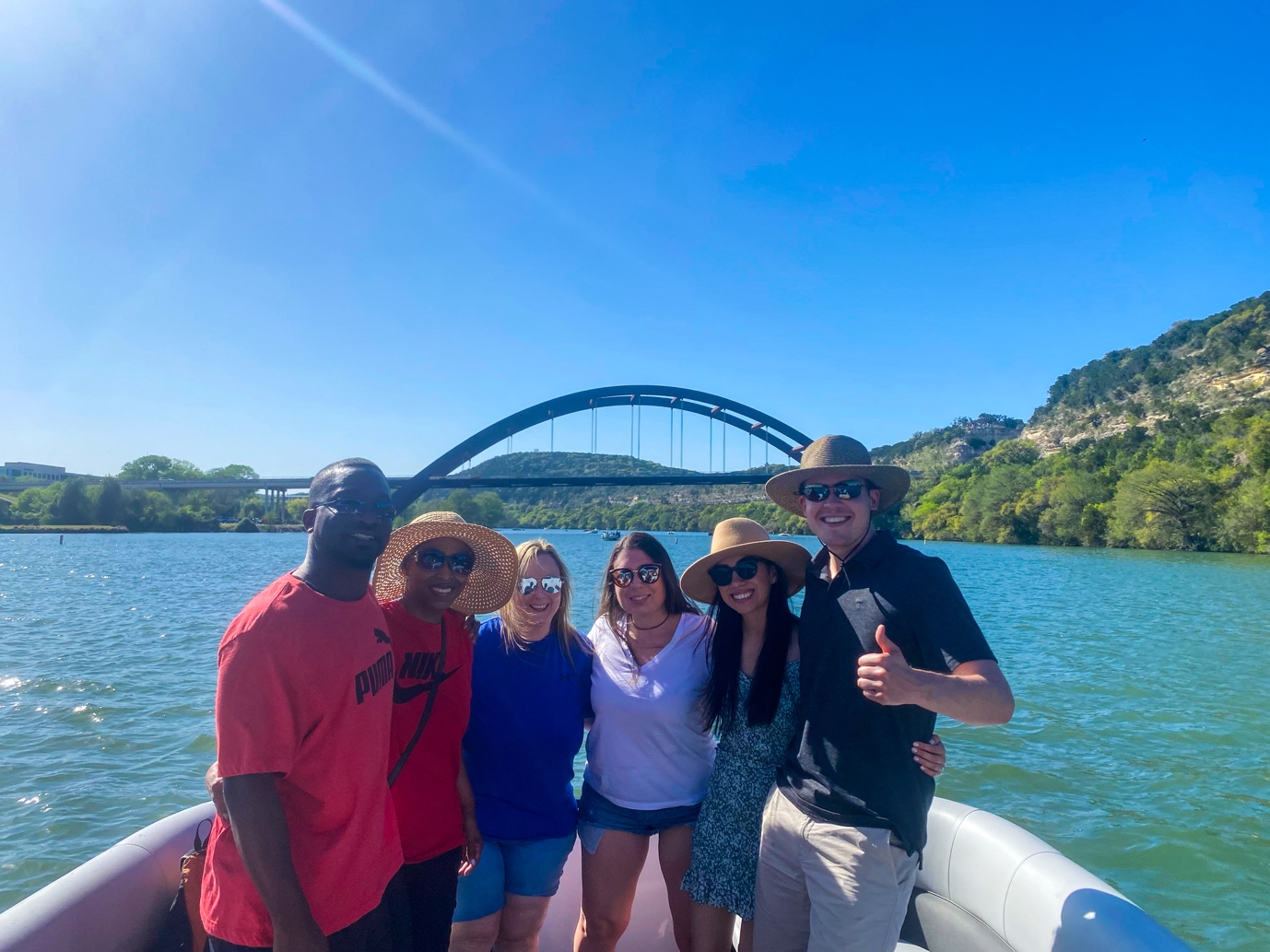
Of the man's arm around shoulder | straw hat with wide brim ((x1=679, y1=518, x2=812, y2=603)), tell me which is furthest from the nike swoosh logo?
straw hat with wide brim ((x1=679, y1=518, x2=812, y2=603))

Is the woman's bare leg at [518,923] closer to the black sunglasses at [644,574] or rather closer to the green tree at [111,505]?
the black sunglasses at [644,574]

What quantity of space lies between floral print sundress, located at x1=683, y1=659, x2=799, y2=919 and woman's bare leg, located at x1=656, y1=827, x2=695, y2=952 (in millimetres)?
116

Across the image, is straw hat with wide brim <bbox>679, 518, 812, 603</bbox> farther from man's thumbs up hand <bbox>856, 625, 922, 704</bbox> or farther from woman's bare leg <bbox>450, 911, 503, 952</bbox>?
woman's bare leg <bbox>450, 911, 503, 952</bbox>

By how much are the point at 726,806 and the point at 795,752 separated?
37 centimetres

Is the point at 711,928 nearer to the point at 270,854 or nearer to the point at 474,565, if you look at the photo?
the point at 474,565

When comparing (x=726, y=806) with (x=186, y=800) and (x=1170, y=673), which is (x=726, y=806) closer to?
(x=186, y=800)

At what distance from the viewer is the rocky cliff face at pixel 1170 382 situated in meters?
82.0

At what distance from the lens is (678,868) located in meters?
2.78

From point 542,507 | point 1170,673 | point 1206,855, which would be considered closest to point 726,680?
point 1206,855

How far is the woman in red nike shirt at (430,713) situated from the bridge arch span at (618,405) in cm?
4672

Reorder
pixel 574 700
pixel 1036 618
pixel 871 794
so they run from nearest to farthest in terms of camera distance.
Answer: pixel 871 794, pixel 574 700, pixel 1036 618

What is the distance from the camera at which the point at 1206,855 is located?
625 centimetres

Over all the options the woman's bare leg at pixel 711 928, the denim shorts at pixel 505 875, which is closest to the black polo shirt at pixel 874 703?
the woman's bare leg at pixel 711 928

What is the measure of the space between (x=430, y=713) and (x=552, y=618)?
63 centimetres
